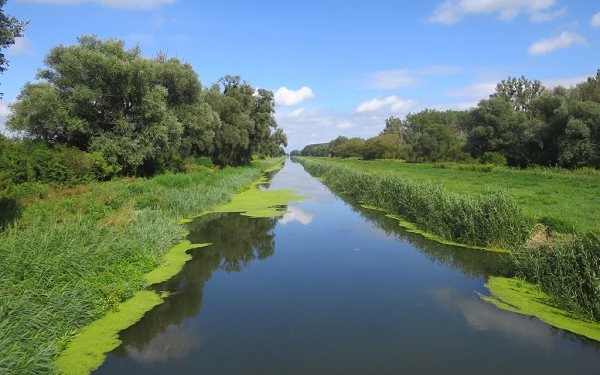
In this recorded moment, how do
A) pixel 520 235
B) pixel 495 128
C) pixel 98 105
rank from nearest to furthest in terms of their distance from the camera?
pixel 520 235 < pixel 98 105 < pixel 495 128

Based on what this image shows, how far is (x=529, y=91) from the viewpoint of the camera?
7338 centimetres

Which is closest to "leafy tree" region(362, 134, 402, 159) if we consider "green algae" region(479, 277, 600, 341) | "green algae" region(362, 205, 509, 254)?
"green algae" region(362, 205, 509, 254)

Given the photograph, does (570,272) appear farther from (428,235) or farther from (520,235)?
(428,235)

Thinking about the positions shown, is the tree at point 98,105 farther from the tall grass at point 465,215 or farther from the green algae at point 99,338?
the green algae at point 99,338

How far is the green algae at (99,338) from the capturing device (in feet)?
21.1

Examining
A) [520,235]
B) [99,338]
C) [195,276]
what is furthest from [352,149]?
[99,338]

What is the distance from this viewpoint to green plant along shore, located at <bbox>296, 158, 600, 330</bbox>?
8.88 metres

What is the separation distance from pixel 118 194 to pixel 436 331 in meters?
14.4

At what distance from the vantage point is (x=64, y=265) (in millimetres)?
8477

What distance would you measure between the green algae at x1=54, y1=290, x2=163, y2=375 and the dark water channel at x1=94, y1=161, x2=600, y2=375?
21 cm

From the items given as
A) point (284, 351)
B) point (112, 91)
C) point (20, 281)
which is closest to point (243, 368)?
point (284, 351)

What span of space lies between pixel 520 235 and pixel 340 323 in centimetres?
829

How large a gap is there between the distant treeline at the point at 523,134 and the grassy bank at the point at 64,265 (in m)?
37.8

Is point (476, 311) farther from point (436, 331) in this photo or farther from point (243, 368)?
point (243, 368)
